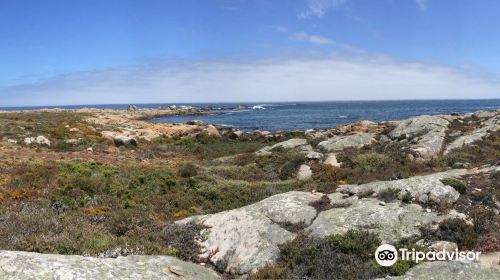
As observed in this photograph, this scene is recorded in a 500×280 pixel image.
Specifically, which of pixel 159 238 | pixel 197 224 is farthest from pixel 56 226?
pixel 197 224

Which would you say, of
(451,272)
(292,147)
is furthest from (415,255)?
(292,147)

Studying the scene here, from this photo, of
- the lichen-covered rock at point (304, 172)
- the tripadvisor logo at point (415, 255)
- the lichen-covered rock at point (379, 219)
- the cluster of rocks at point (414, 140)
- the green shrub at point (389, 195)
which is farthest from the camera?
the cluster of rocks at point (414, 140)

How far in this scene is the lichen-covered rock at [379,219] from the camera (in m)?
10.5

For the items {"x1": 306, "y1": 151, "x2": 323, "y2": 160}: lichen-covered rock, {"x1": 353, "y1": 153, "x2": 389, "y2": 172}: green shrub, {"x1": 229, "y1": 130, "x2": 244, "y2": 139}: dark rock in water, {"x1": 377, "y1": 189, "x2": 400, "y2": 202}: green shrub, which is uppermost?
{"x1": 377, "y1": 189, "x2": 400, "y2": 202}: green shrub

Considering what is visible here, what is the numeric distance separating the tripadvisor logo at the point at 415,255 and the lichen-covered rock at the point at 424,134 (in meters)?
16.7

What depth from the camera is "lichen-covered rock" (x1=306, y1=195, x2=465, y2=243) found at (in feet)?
34.5

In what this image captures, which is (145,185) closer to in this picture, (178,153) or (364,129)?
(178,153)

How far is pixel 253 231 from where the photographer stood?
11.0 metres

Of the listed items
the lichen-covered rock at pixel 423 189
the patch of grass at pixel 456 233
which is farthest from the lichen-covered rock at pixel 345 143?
the patch of grass at pixel 456 233

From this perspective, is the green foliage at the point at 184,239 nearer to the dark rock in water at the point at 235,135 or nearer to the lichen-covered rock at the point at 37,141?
the lichen-covered rock at the point at 37,141

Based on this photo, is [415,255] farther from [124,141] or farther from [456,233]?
[124,141]

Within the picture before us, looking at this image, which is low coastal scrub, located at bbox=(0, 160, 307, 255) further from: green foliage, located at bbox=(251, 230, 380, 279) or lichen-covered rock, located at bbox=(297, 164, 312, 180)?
lichen-covered rock, located at bbox=(297, 164, 312, 180)

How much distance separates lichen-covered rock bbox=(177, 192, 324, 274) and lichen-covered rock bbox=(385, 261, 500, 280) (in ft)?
10.5

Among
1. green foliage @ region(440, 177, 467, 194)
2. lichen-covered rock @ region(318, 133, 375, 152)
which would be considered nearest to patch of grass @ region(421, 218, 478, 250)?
green foliage @ region(440, 177, 467, 194)
